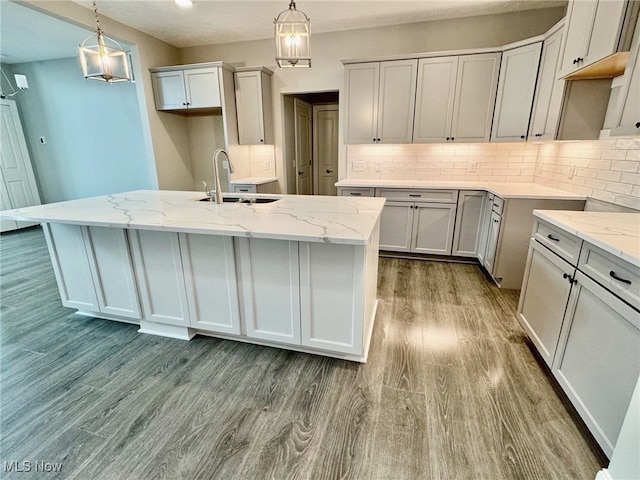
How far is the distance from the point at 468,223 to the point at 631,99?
1.92 metres

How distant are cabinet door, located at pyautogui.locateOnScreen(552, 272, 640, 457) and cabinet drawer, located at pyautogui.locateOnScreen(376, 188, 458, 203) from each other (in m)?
2.05

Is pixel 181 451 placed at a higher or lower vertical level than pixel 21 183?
lower

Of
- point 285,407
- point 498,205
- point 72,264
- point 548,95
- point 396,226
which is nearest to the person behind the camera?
point 285,407

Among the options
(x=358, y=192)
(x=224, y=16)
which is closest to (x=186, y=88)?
(x=224, y=16)

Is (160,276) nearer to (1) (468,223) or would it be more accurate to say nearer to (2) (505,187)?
(1) (468,223)

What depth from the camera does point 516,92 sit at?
10.4ft

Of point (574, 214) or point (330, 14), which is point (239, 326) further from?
point (330, 14)

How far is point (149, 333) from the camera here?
89.7 inches

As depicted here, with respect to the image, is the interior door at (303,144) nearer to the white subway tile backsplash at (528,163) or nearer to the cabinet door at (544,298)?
the white subway tile backsplash at (528,163)

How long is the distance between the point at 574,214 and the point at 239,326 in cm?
225

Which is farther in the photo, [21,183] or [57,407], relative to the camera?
[21,183]

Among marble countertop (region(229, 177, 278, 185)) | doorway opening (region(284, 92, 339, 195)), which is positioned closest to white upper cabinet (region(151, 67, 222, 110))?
marble countertop (region(229, 177, 278, 185))

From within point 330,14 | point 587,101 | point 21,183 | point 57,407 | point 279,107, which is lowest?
point 57,407

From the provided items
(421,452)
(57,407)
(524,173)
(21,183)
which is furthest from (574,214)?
(21,183)
